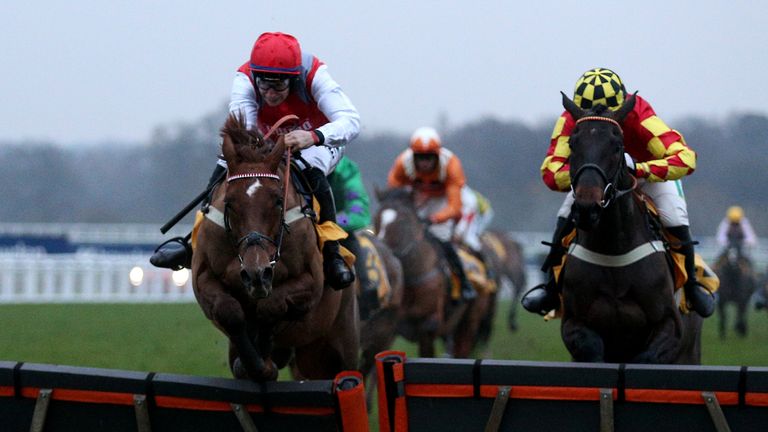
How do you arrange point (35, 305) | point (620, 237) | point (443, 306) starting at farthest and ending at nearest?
1. point (35, 305)
2. point (443, 306)
3. point (620, 237)

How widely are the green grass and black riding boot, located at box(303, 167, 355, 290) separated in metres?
4.58

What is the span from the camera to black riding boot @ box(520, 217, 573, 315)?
717 cm

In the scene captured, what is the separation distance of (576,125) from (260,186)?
1.69 metres

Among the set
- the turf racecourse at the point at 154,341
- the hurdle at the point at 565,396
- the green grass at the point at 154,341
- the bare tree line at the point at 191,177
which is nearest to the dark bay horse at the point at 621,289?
the hurdle at the point at 565,396

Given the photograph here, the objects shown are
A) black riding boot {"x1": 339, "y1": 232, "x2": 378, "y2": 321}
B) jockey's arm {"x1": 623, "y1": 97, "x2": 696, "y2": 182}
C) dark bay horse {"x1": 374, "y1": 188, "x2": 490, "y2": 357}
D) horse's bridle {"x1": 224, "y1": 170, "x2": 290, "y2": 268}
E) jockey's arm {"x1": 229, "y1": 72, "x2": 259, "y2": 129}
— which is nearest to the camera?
horse's bridle {"x1": 224, "y1": 170, "x2": 290, "y2": 268}

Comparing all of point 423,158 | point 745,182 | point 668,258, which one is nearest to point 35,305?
point 423,158

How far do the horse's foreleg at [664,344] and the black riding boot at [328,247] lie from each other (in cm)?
161

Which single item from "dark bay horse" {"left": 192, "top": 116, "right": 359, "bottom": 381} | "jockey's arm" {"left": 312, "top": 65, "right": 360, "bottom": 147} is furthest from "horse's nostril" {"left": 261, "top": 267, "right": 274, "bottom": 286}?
"jockey's arm" {"left": 312, "top": 65, "right": 360, "bottom": 147}

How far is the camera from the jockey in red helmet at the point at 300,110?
6.62 metres

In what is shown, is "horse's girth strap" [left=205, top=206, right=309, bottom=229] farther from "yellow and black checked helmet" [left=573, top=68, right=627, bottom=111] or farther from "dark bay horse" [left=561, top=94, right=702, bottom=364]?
"yellow and black checked helmet" [left=573, top=68, right=627, bottom=111]

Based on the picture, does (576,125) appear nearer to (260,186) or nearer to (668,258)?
(668,258)

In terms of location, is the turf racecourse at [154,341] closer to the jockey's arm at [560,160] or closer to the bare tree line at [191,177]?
the jockey's arm at [560,160]

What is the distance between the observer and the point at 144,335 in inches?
640

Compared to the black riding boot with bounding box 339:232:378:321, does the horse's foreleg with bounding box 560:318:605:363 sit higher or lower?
higher
